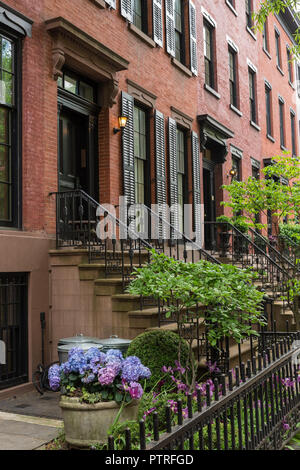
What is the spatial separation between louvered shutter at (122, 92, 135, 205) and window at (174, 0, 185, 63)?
3766mm

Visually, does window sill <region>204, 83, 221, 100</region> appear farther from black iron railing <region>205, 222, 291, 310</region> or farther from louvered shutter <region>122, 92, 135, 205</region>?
louvered shutter <region>122, 92, 135, 205</region>

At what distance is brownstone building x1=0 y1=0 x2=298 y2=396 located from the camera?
786 centimetres

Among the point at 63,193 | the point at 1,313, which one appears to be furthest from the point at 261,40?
the point at 1,313

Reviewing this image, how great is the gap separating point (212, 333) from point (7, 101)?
4776 mm

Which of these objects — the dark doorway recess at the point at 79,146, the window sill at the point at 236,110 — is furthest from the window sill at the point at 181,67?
the dark doorway recess at the point at 79,146

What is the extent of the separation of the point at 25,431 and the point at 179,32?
1170 centimetres

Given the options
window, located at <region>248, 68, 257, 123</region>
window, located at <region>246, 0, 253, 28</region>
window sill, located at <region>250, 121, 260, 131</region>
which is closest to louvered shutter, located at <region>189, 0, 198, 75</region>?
window sill, located at <region>250, 121, 260, 131</region>

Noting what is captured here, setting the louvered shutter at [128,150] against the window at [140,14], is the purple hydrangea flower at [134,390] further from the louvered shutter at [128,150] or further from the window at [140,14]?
the window at [140,14]

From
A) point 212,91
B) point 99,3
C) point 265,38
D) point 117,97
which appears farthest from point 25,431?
point 265,38

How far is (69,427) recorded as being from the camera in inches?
184

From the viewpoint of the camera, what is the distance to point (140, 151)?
11812 millimetres

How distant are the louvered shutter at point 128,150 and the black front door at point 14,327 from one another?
11.8 ft

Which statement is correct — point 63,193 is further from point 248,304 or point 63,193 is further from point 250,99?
point 250,99

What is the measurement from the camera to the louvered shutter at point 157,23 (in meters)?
12.3
